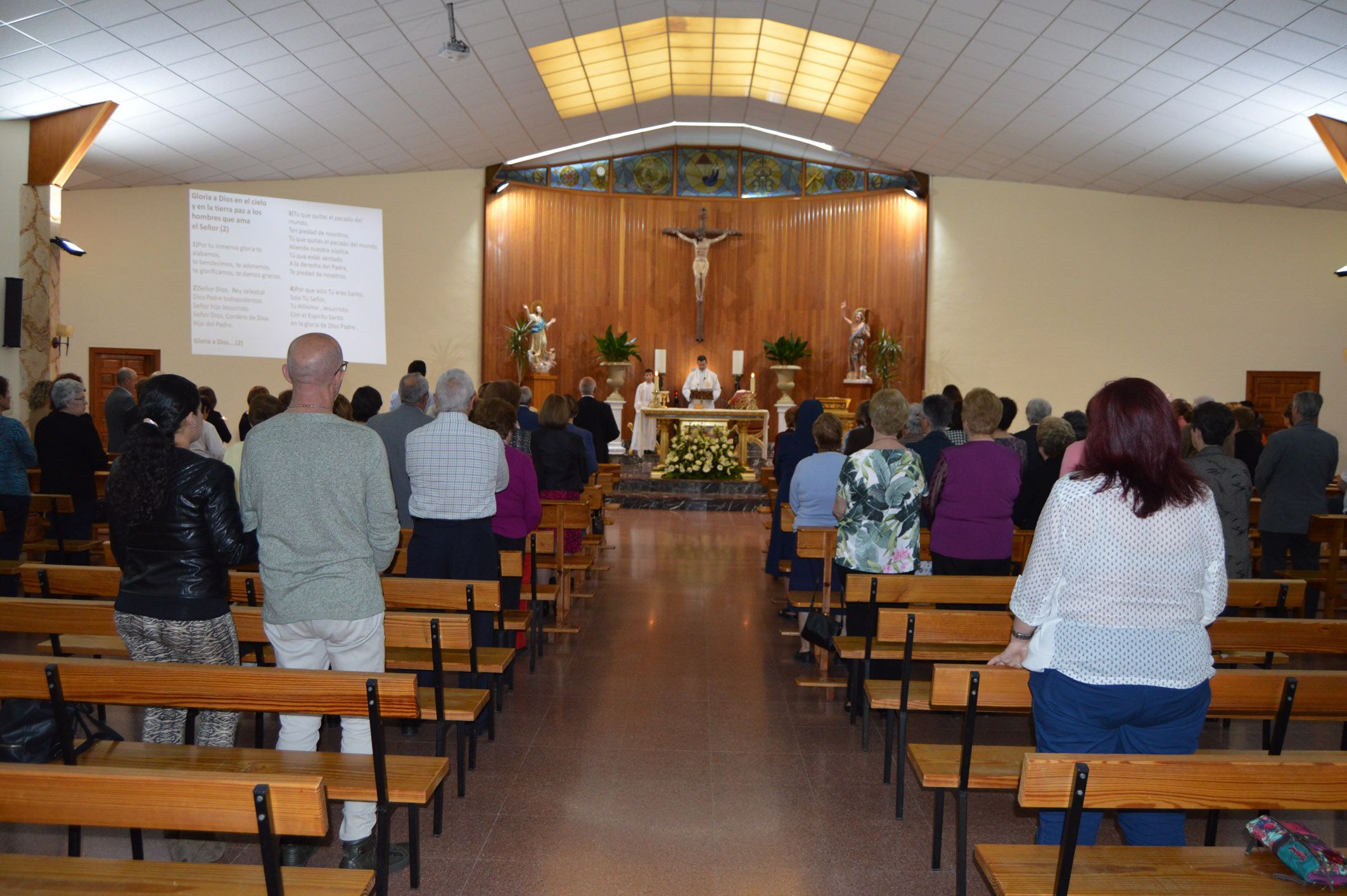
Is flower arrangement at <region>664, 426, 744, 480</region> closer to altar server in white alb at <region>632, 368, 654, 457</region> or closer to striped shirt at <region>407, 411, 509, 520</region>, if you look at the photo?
altar server in white alb at <region>632, 368, 654, 457</region>

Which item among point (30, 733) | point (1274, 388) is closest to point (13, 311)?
point (30, 733)

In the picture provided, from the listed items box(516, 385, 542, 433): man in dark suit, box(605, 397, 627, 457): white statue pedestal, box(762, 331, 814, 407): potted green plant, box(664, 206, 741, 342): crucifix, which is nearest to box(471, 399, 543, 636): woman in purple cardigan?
box(516, 385, 542, 433): man in dark suit

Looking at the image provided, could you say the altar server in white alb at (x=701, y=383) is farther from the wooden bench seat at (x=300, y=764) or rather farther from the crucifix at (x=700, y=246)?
the wooden bench seat at (x=300, y=764)

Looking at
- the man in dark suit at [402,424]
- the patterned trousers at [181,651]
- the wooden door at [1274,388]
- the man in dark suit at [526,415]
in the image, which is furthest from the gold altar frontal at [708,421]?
the patterned trousers at [181,651]

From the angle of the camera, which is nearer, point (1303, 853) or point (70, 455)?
point (1303, 853)

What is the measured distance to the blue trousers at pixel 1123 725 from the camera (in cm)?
218

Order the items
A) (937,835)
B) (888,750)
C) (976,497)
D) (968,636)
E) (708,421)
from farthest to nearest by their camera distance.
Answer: (708,421)
(976,497)
(888,750)
(968,636)
(937,835)

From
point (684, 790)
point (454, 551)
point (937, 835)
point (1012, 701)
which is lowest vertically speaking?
point (684, 790)

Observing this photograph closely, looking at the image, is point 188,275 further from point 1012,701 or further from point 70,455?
point 1012,701

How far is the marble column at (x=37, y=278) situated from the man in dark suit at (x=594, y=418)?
5.10m

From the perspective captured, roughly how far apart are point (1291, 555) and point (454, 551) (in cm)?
548

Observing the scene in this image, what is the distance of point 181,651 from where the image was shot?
273 cm

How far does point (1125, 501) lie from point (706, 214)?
556 inches

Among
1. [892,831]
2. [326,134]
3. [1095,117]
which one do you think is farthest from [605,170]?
[892,831]
